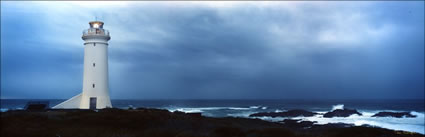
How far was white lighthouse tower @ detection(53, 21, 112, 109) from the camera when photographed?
23125 mm

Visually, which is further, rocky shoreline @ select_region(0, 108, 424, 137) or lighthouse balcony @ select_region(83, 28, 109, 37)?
lighthouse balcony @ select_region(83, 28, 109, 37)

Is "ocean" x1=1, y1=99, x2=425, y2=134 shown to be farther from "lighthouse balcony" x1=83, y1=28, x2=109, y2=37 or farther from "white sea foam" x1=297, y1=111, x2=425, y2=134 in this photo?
"lighthouse balcony" x1=83, y1=28, x2=109, y2=37

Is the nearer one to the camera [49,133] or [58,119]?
[49,133]

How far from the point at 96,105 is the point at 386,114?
3440 centimetres

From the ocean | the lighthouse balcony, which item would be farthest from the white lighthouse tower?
the ocean

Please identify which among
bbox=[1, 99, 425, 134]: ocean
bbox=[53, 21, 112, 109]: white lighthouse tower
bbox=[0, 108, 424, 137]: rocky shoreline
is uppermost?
bbox=[53, 21, 112, 109]: white lighthouse tower

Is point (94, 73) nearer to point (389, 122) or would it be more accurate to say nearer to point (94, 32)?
point (94, 32)

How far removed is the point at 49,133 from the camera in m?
13.5

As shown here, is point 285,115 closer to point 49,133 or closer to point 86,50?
point 86,50

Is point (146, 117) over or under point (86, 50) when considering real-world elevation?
under

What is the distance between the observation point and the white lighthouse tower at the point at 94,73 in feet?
75.9

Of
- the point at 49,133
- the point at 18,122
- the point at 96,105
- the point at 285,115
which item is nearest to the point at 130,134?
the point at 49,133

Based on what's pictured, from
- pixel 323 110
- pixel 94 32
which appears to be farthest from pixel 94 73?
pixel 323 110

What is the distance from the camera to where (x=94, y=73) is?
75.9 feet
